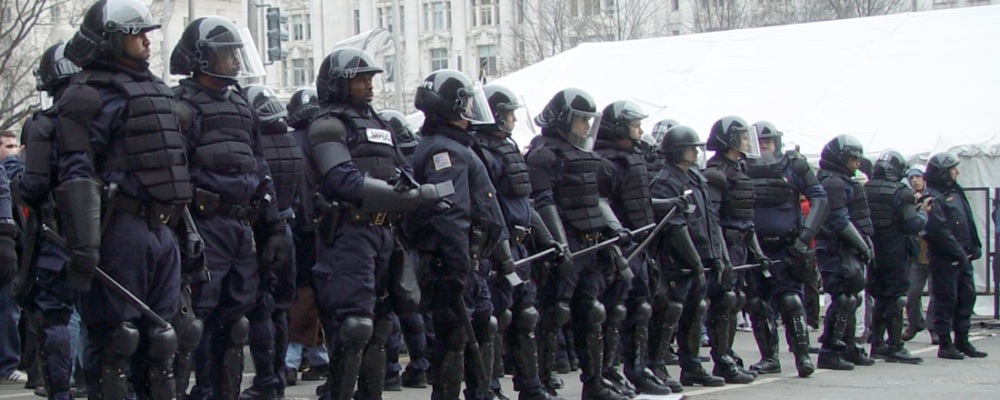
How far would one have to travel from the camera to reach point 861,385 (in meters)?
11.2

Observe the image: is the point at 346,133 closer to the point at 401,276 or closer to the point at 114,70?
the point at 401,276

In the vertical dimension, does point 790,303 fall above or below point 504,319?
below

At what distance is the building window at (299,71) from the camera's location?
229 ft

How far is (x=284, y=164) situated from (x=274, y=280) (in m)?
1.57

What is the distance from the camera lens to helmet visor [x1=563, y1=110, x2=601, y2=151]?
32.3 ft

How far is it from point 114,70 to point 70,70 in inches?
77.2

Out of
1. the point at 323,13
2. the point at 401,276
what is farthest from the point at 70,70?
the point at 323,13

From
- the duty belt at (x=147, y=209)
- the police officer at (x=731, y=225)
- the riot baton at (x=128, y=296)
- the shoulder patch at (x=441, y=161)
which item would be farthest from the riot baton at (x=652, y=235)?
the riot baton at (x=128, y=296)

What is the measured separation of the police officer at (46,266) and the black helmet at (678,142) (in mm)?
Answer: 4918

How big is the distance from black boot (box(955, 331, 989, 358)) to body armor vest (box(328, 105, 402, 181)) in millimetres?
7880

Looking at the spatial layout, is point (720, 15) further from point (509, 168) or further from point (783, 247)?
point (509, 168)

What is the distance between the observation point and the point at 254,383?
8.61 meters

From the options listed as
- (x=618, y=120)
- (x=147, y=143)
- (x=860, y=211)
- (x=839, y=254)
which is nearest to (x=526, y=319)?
(x=618, y=120)

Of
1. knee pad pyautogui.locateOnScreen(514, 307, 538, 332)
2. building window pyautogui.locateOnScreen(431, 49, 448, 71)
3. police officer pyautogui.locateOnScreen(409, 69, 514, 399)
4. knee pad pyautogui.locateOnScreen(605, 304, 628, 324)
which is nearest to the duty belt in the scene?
police officer pyautogui.locateOnScreen(409, 69, 514, 399)
